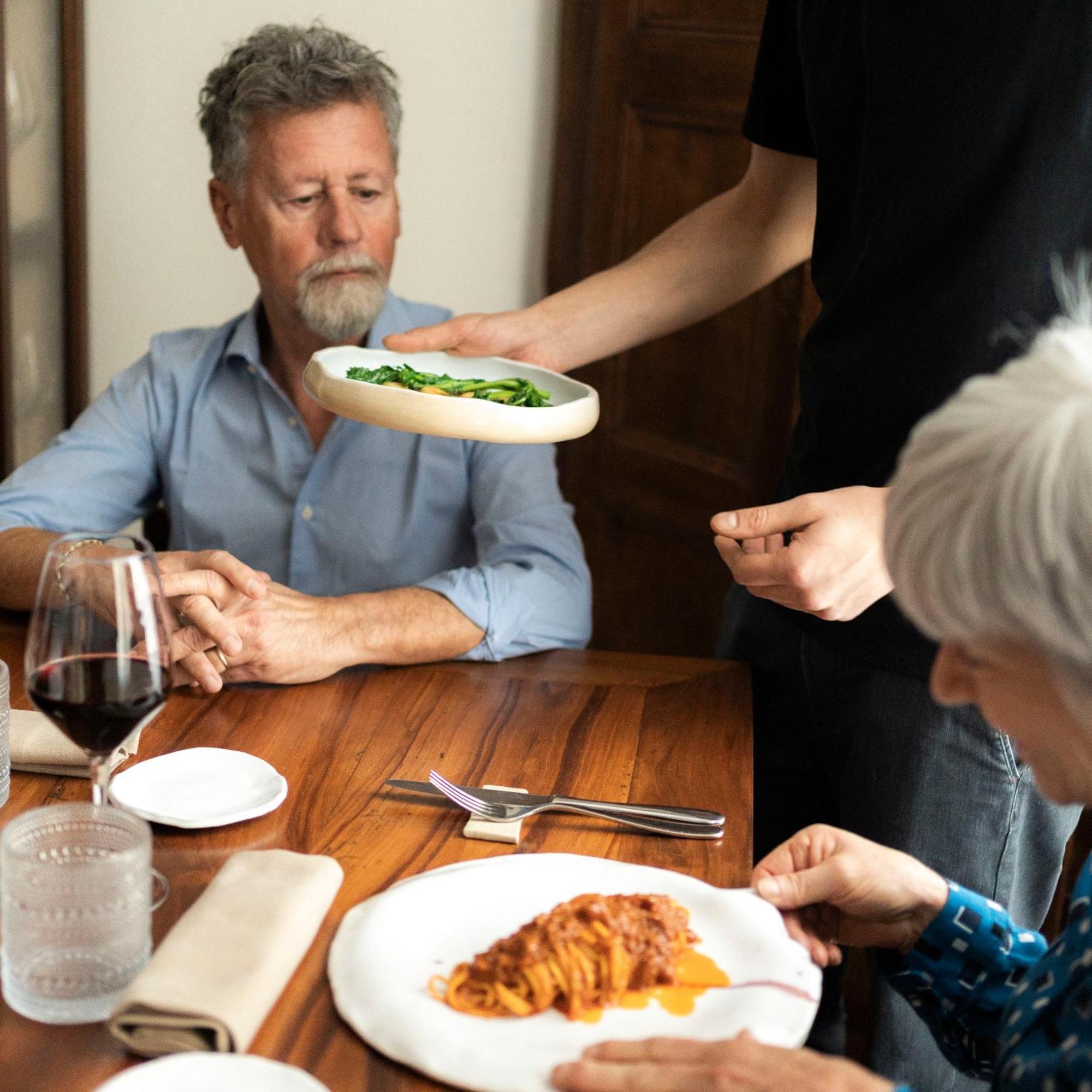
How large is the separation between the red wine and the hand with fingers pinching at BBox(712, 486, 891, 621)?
23.3 inches

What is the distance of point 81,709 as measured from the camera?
3.45 feet

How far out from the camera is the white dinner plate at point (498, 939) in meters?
0.94

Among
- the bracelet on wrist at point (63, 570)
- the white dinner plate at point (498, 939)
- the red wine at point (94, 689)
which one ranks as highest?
the bracelet on wrist at point (63, 570)

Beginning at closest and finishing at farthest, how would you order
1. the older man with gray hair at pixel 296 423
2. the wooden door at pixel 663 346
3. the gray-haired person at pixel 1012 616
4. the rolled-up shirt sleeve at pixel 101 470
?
the gray-haired person at pixel 1012 616
the rolled-up shirt sleeve at pixel 101 470
the older man with gray hair at pixel 296 423
the wooden door at pixel 663 346

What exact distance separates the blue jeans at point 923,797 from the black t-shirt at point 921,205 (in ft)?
0.18

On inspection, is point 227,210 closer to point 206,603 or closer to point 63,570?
point 206,603

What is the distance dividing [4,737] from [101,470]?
3.46ft

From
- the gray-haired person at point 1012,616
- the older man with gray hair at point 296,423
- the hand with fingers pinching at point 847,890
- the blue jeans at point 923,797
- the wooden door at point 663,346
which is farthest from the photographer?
the wooden door at point 663,346

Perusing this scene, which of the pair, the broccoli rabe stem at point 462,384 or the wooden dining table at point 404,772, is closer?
Answer: the wooden dining table at point 404,772

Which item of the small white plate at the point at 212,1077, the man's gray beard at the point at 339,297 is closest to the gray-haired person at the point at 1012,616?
the small white plate at the point at 212,1077

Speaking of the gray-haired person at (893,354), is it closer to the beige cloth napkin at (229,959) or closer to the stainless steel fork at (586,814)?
the stainless steel fork at (586,814)

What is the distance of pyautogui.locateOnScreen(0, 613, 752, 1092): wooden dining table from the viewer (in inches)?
38.3

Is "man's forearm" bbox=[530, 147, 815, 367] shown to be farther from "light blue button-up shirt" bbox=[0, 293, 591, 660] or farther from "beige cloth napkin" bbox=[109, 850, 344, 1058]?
"beige cloth napkin" bbox=[109, 850, 344, 1058]

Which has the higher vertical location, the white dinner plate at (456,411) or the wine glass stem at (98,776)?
the white dinner plate at (456,411)
